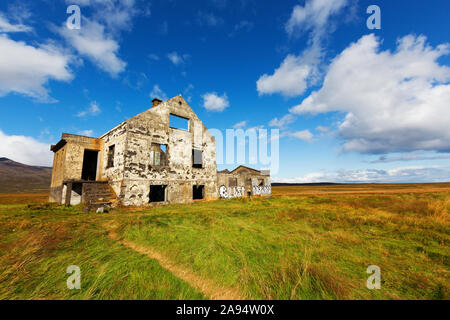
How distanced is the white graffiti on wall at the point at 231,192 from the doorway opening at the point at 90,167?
12.4 m

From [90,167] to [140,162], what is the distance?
737 centimetres

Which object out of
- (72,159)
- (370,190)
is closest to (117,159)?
(72,159)

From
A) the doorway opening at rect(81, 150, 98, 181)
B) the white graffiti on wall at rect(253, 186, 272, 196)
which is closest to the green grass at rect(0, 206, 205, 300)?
the doorway opening at rect(81, 150, 98, 181)

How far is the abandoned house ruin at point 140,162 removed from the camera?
41.8 ft

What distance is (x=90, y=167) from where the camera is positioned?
17.0m

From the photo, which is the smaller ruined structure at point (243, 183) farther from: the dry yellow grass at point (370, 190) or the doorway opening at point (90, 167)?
the doorway opening at point (90, 167)

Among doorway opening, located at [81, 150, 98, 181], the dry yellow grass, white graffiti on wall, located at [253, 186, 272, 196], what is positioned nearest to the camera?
doorway opening, located at [81, 150, 98, 181]

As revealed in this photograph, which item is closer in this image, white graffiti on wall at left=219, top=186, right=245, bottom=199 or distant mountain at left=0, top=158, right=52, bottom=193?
white graffiti on wall at left=219, top=186, right=245, bottom=199

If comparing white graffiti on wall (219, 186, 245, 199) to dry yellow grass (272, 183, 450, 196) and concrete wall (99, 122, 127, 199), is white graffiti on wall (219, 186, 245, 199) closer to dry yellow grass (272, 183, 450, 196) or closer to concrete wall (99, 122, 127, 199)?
concrete wall (99, 122, 127, 199)

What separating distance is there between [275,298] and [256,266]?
0.89 meters

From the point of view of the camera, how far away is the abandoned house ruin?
12.8m

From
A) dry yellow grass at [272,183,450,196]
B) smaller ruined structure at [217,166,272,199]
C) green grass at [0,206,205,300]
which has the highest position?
smaller ruined structure at [217,166,272,199]

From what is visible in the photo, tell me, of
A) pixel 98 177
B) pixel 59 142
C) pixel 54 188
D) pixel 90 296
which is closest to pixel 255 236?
pixel 90 296

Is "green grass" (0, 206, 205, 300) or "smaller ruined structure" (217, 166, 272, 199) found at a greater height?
"smaller ruined structure" (217, 166, 272, 199)
